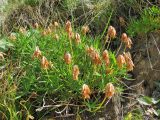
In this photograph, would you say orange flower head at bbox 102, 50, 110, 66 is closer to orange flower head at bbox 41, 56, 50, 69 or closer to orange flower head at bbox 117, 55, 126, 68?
orange flower head at bbox 117, 55, 126, 68

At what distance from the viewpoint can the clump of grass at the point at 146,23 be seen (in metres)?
2.88

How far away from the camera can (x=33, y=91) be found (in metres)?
2.48

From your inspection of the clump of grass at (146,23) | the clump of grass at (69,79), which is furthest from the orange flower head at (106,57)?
the clump of grass at (146,23)

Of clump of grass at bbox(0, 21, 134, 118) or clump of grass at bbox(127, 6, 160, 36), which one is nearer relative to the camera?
clump of grass at bbox(0, 21, 134, 118)

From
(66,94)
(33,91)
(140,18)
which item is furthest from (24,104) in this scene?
(140,18)

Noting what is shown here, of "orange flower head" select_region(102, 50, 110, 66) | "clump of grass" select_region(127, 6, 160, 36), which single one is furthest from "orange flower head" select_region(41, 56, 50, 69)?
"clump of grass" select_region(127, 6, 160, 36)

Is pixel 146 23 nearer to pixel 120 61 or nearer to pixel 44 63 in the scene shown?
pixel 120 61

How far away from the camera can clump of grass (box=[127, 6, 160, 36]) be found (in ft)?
9.45

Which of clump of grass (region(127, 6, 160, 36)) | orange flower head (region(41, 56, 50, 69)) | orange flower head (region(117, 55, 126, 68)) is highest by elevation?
orange flower head (region(41, 56, 50, 69))

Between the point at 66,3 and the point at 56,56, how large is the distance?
117 centimetres

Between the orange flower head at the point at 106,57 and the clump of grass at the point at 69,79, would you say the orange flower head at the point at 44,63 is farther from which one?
the orange flower head at the point at 106,57

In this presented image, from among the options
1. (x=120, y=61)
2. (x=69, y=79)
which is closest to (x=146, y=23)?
(x=120, y=61)

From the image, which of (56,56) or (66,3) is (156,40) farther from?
(66,3)

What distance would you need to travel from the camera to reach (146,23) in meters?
2.89
